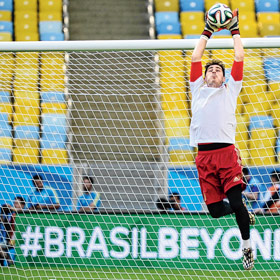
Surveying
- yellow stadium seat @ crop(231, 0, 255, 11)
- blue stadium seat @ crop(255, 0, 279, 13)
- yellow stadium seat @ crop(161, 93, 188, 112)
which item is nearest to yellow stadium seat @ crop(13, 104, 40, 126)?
yellow stadium seat @ crop(161, 93, 188, 112)

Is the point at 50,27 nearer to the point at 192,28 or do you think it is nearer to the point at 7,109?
the point at 192,28

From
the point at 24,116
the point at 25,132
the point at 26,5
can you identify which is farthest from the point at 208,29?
the point at 26,5

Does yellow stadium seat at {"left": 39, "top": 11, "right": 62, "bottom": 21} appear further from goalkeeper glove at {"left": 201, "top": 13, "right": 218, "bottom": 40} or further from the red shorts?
the red shorts

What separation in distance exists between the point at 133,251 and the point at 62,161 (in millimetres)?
2003

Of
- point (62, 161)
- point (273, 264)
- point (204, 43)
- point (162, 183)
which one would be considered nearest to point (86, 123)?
point (62, 161)

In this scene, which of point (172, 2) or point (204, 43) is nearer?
point (204, 43)

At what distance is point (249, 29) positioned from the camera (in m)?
11.8

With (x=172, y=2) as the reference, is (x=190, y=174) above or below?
below

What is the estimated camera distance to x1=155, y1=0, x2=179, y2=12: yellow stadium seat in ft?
40.2

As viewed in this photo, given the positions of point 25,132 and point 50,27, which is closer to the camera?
point 25,132

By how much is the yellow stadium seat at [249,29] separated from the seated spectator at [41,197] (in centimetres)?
535

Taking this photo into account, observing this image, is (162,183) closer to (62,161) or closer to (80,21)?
(62,161)

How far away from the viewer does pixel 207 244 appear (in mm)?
7367

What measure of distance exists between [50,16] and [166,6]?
2.26 m
